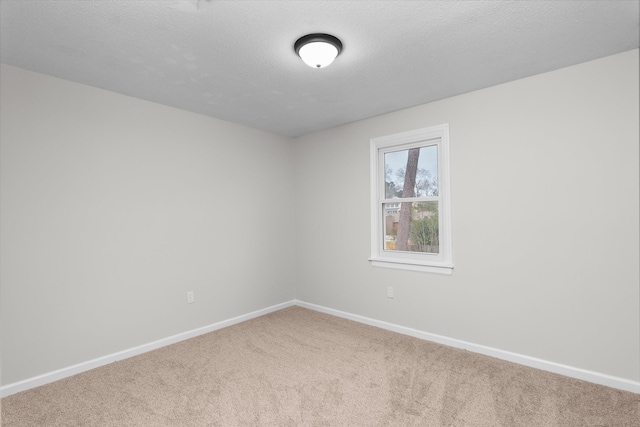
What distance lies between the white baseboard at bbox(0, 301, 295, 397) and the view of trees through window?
6.59 ft

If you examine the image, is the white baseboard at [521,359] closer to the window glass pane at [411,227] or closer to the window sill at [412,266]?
the window sill at [412,266]

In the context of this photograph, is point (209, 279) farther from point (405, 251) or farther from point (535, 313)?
point (535, 313)

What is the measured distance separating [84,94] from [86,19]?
1.07 metres

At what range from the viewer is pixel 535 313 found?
8.57 feet

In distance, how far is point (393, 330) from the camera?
3.46 m

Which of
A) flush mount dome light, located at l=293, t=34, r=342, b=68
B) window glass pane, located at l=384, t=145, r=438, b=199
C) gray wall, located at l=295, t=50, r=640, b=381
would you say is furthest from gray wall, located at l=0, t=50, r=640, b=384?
flush mount dome light, located at l=293, t=34, r=342, b=68

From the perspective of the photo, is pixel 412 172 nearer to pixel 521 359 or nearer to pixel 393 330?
pixel 393 330

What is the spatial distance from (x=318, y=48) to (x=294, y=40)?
0.17 meters

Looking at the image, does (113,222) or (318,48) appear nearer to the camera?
(318,48)

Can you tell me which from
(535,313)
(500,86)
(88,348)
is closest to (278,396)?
(88,348)

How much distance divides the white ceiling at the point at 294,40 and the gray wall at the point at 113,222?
1.11ft

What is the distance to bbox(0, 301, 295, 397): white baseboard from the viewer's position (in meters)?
2.35

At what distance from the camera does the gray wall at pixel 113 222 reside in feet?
7.88

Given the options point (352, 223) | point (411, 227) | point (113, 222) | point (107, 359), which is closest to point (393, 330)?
point (411, 227)
